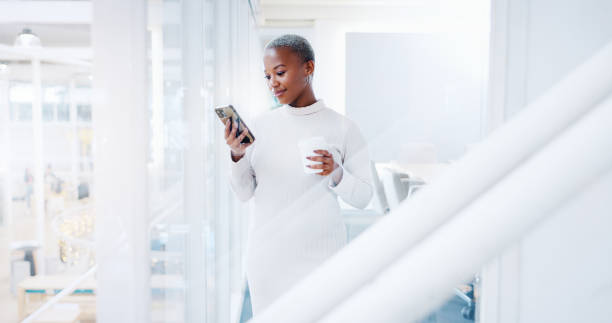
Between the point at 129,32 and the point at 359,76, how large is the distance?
14.3ft

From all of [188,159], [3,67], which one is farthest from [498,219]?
[188,159]

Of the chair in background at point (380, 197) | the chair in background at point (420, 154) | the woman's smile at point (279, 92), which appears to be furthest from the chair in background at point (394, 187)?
the woman's smile at point (279, 92)

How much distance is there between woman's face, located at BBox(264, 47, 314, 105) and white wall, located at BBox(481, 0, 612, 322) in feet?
2.05

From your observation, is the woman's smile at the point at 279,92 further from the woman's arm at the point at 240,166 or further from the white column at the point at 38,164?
the white column at the point at 38,164

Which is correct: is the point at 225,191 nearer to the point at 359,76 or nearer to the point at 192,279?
the point at 192,279

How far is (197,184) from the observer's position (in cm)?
133

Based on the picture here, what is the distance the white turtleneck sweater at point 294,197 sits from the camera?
1158 millimetres

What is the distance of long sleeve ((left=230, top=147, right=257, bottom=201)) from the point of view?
1180 millimetres

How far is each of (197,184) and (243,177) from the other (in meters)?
0.22

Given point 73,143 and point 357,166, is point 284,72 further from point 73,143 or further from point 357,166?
point 73,143

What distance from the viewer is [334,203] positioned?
1199 mm

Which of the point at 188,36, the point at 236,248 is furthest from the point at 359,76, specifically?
the point at 188,36

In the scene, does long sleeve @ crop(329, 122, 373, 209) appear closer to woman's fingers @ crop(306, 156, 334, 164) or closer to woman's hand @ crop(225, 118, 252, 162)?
woman's fingers @ crop(306, 156, 334, 164)

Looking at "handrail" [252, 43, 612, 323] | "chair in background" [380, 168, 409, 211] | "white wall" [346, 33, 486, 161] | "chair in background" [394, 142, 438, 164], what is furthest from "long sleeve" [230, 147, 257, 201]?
"white wall" [346, 33, 486, 161]
